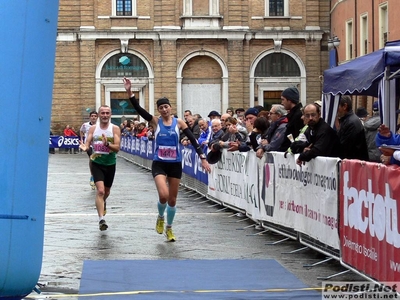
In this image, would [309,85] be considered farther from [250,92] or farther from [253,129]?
[253,129]

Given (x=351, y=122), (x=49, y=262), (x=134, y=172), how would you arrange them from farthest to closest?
(x=134, y=172), (x=351, y=122), (x=49, y=262)

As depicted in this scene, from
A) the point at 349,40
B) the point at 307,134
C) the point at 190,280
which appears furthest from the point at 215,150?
the point at 349,40

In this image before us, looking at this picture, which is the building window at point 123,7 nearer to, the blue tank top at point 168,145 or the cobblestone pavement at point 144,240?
the cobblestone pavement at point 144,240

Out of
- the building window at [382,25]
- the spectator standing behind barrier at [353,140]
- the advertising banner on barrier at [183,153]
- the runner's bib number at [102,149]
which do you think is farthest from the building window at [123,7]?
the spectator standing behind barrier at [353,140]

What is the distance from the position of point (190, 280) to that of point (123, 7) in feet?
157

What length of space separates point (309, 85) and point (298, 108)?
142ft

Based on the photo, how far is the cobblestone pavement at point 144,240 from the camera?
10508 mm

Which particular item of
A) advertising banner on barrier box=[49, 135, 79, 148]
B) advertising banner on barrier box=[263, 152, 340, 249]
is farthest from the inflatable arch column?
advertising banner on barrier box=[49, 135, 79, 148]

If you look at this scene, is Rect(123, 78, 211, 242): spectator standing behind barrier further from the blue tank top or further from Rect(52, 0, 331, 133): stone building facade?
Rect(52, 0, 331, 133): stone building facade

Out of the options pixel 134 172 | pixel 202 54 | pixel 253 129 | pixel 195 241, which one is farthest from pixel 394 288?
pixel 202 54

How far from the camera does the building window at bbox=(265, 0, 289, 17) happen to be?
56750 mm

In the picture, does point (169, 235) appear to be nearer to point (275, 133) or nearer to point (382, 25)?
point (275, 133)

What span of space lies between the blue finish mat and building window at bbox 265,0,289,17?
46415 mm

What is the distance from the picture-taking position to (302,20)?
56.8 m
